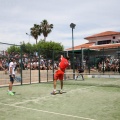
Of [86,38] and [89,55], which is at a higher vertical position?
[86,38]

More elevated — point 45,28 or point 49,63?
point 45,28

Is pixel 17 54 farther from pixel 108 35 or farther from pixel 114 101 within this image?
pixel 108 35

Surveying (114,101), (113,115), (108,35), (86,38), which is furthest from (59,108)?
(86,38)

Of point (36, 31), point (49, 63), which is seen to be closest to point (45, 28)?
point (36, 31)

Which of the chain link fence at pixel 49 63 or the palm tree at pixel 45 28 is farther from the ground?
the palm tree at pixel 45 28

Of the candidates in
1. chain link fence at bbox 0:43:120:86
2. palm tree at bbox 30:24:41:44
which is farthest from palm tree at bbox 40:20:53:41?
chain link fence at bbox 0:43:120:86

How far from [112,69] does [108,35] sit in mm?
33525

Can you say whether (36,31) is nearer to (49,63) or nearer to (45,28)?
(45,28)

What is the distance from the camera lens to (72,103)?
975cm

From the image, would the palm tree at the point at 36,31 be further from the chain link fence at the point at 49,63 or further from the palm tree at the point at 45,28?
the chain link fence at the point at 49,63

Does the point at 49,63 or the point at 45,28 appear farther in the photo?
the point at 45,28

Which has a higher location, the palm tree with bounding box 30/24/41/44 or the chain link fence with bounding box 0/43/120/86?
the palm tree with bounding box 30/24/41/44

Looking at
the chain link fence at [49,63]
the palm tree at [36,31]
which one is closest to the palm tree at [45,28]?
the palm tree at [36,31]

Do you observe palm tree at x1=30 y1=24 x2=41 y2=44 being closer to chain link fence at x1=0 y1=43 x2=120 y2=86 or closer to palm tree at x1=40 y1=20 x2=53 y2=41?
palm tree at x1=40 y1=20 x2=53 y2=41
